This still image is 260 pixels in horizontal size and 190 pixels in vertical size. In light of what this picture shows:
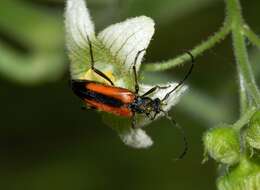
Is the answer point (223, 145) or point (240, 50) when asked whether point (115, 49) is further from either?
point (223, 145)

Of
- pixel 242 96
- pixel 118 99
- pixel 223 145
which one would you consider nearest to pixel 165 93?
pixel 118 99

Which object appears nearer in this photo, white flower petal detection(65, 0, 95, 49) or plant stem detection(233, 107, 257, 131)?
plant stem detection(233, 107, 257, 131)

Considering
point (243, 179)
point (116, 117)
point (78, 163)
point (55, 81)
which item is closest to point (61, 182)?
point (78, 163)

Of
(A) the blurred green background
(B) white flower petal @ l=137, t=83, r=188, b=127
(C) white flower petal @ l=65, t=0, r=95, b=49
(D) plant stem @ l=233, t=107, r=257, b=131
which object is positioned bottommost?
(A) the blurred green background

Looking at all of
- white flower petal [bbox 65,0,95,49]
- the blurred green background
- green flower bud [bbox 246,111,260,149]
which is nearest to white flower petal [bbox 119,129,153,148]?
white flower petal [bbox 65,0,95,49]

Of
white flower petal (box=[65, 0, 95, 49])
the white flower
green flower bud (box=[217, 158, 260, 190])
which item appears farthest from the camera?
white flower petal (box=[65, 0, 95, 49])

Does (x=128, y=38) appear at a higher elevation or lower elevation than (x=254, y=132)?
higher

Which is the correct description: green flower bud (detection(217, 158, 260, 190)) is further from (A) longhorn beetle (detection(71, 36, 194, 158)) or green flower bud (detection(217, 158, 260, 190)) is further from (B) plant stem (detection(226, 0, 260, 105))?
(A) longhorn beetle (detection(71, 36, 194, 158))
